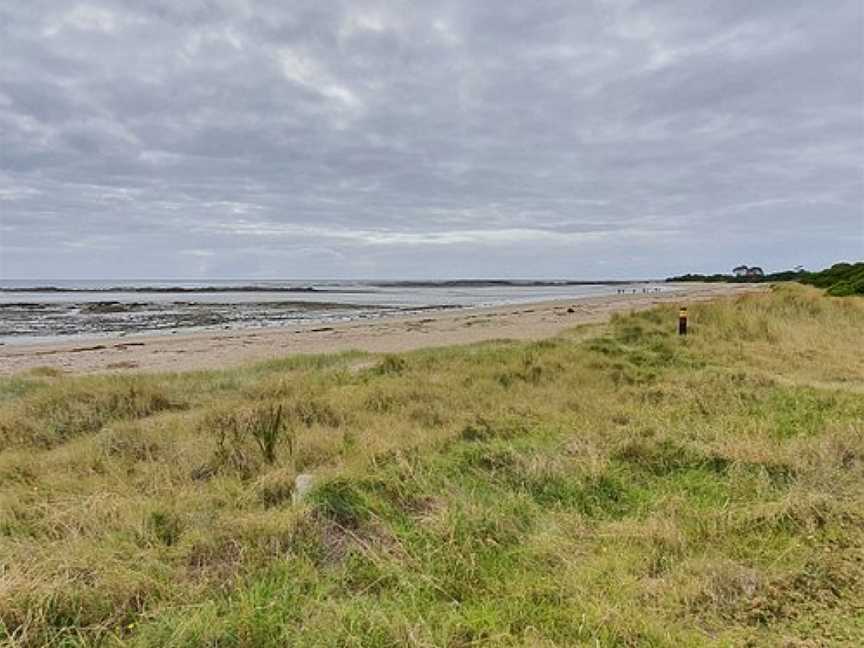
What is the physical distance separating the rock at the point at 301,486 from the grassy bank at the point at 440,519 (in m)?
0.09

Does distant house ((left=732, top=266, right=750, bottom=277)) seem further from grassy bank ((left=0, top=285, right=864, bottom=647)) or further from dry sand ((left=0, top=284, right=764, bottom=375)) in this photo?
grassy bank ((left=0, top=285, right=864, bottom=647))

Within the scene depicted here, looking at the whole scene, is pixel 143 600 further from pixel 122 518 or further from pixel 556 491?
pixel 556 491

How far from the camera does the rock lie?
15.5ft

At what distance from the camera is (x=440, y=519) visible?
13.6 ft

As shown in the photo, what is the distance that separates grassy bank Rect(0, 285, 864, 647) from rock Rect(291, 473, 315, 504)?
0.28 ft

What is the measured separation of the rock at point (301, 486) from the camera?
15.5ft

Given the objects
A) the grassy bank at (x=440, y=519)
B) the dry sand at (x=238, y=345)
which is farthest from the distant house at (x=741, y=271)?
the grassy bank at (x=440, y=519)

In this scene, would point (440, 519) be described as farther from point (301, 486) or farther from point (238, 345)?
point (238, 345)

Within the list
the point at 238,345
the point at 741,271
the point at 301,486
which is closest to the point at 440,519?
the point at 301,486

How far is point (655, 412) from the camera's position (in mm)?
7348

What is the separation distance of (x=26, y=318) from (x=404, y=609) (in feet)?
140

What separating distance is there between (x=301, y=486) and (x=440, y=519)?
4.57 ft

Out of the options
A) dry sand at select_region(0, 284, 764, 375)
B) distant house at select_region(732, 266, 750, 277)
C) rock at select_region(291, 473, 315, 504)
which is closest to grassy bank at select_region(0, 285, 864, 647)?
rock at select_region(291, 473, 315, 504)

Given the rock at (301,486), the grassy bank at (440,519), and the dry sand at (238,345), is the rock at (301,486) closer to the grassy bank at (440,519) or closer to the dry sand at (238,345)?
the grassy bank at (440,519)
